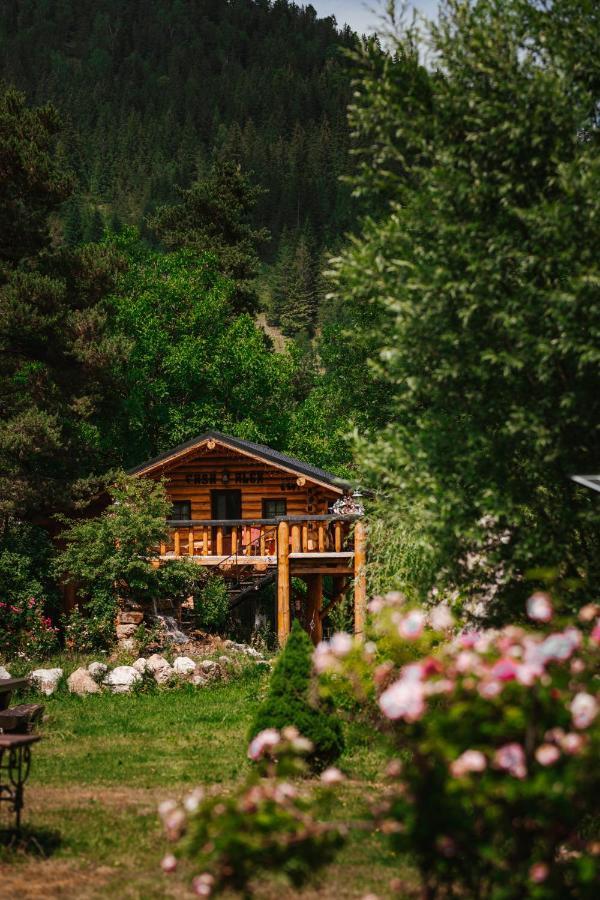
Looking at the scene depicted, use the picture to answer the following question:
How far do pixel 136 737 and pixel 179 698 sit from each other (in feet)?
11.4

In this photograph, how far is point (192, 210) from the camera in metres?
51.8

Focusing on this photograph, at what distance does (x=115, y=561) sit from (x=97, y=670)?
4.29 m

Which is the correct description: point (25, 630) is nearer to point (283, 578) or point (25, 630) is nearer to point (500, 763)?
point (283, 578)

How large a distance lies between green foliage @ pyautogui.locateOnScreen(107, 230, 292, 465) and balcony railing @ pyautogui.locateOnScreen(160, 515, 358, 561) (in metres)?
9.01

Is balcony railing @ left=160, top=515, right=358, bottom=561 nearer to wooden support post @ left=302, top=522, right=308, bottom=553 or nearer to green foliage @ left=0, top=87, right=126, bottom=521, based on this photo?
wooden support post @ left=302, top=522, right=308, bottom=553

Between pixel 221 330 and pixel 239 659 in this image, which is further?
pixel 221 330

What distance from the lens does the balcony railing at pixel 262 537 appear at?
25.2 metres

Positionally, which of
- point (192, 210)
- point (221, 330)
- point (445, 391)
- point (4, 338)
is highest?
point (192, 210)

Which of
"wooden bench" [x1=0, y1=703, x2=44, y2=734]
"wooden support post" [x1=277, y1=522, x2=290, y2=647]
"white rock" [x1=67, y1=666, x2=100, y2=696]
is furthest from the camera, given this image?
"wooden support post" [x1=277, y1=522, x2=290, y2=647]

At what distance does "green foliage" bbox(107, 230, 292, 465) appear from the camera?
3728cm

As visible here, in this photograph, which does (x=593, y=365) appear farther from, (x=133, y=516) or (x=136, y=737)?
(x=133, y=516)

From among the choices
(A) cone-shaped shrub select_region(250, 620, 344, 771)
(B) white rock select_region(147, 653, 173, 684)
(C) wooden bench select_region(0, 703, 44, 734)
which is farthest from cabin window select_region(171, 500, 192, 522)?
(A) cone-shaped shrub select_region(250, 620, 344, 771)

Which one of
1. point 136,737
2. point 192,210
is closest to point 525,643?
Answer: point 136,737

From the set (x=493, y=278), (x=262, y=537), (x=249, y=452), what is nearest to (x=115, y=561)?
(x=262, y=537)
